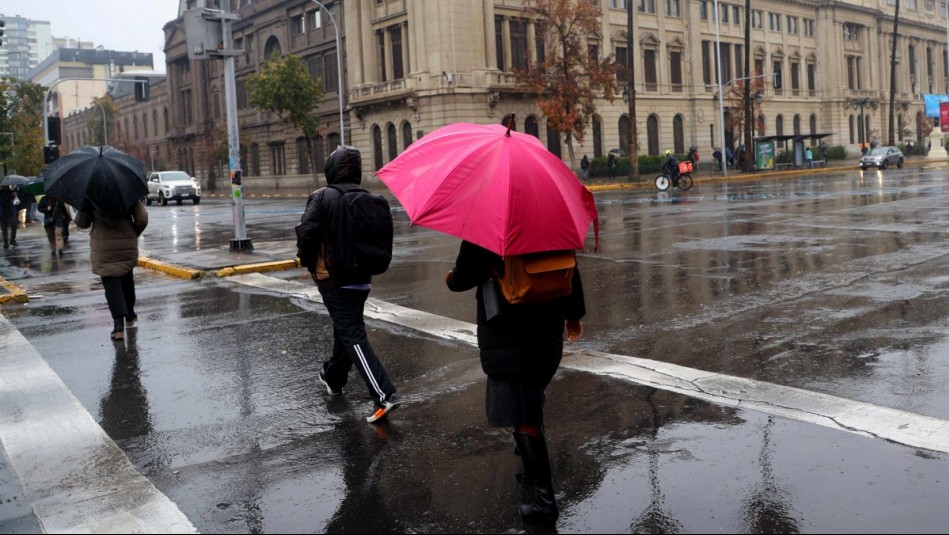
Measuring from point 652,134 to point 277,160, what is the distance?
2870 centimetres

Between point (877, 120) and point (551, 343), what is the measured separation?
306ft

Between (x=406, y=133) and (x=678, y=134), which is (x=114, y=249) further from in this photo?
(x=678, y=134)

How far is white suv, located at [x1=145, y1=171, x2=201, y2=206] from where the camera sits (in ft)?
154

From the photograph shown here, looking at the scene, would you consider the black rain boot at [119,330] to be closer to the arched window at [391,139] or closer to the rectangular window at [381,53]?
the arched window at [391,139]

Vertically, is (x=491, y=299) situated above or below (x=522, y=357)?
above

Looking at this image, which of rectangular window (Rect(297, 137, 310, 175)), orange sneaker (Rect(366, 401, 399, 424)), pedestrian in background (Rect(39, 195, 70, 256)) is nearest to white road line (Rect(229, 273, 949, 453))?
orange sneaker (Rect(366, 401, 399, 424))

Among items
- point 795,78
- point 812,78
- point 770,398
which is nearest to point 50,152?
point 770,398

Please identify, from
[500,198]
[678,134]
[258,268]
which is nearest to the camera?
[500,198]

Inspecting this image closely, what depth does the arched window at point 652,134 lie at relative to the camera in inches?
2504

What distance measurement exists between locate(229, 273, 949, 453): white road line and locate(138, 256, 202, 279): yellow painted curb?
684 centimetres

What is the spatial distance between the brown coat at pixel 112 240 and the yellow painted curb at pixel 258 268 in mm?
4782

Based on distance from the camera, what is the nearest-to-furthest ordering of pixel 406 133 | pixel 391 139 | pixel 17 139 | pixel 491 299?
pixel 491 299
pixel 17 139
pixel 406 133
pixel 391 139

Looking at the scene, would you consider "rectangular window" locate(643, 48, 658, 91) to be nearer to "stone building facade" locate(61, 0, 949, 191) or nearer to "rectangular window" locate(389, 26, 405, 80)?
"stone building facade" locate(61, 0, 949, 191)

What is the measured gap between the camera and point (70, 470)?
209 inches
